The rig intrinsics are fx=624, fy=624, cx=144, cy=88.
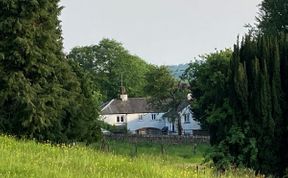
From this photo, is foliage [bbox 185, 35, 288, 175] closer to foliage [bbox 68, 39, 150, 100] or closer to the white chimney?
the white chimney

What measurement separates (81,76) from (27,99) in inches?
492

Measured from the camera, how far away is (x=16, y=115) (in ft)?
85.8

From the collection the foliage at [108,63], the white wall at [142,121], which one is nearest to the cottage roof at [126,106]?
the white wall at [142,121]

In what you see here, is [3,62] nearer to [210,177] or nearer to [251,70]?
[251,70]

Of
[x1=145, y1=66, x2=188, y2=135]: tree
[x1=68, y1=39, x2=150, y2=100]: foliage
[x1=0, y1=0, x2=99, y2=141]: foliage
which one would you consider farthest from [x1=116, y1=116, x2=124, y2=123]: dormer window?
[x1=0, y1=0, x2=99, y2=141]: foliage

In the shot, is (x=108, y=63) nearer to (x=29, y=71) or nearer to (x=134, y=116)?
(x=134, y=116)

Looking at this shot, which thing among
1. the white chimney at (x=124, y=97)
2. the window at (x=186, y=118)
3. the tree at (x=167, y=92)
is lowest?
the window at (x=186, y=118)

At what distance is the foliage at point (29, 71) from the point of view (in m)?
26.0

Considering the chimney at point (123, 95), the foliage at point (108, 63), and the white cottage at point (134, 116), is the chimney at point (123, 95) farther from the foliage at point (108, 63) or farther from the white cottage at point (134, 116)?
the foliage at point (108, 63)

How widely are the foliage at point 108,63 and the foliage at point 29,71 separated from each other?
251 feet

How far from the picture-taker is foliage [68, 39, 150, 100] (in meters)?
107

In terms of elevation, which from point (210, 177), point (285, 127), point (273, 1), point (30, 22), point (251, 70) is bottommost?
point (210, 177)

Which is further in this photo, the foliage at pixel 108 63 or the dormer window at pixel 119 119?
the dormer window at pixel 119 119

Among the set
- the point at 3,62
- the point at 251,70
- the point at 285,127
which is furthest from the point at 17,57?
A: the point at 285,127
